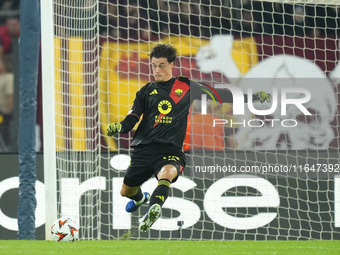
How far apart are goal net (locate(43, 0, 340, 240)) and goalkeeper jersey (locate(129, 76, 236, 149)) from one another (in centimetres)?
165

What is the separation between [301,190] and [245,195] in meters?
0.65

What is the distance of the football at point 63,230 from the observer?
Answer: 5.10 meters

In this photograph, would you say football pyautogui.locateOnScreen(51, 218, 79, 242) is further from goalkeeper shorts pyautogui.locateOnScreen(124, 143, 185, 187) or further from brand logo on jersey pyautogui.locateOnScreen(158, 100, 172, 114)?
brand logo on jersey pyautogui.locateOnScreen(158, 100, 172, 114)

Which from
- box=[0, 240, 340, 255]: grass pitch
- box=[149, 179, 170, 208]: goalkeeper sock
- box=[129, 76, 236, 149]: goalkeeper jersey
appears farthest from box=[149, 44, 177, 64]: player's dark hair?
box=[0, 240, 340, 255]: grass pitch

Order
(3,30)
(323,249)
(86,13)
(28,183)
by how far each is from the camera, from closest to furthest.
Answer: (323,249), (28,183), (86,13), (3,30)

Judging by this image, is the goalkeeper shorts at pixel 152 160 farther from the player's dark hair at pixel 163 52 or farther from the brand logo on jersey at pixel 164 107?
the player's dark hair at pixel 163 52

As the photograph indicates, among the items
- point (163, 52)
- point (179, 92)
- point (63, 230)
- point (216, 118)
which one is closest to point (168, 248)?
point (63, 230)

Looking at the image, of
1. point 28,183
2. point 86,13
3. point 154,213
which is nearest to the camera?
point 154,213

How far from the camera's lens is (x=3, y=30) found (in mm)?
7070

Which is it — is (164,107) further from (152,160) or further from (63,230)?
(63,230)

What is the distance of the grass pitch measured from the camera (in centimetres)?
457

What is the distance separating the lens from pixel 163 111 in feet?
16.0

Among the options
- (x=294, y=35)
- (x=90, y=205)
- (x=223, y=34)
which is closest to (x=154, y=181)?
(x=90, y=205)

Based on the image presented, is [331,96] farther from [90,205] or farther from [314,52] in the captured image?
[90,205]
